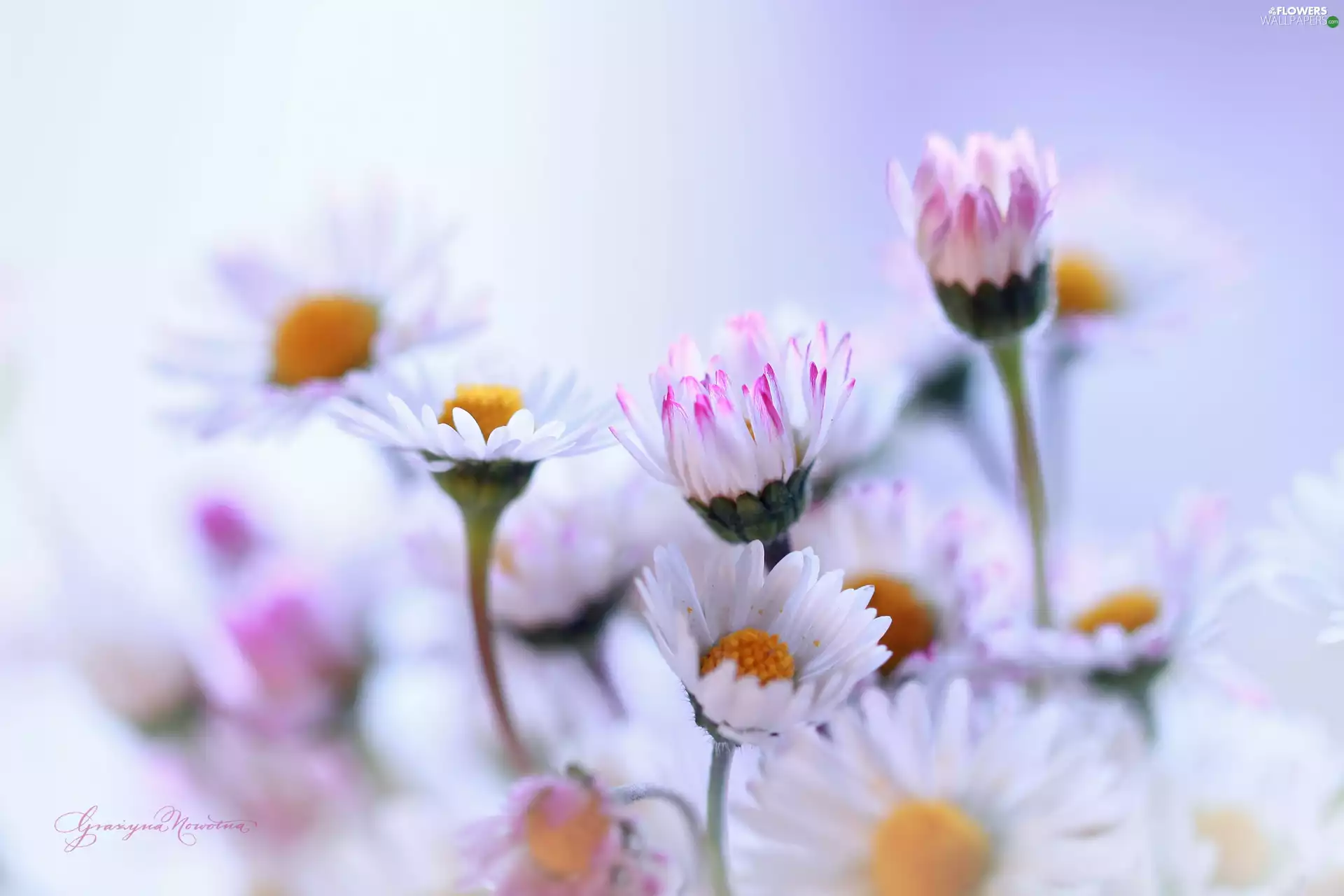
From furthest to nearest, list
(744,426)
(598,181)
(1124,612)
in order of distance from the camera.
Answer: (598,181) < (1124,612) < (744,426)

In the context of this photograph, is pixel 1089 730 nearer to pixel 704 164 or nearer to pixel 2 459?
pixel 2 459

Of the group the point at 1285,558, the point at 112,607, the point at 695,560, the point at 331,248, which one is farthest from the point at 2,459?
the point at 1285,558

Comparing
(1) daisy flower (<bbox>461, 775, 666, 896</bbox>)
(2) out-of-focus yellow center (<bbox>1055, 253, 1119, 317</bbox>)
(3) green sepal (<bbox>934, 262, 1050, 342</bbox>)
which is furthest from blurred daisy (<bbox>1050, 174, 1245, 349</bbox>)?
(1) daisy flower (<bbox>461, 775, 666, 896</bbox>)

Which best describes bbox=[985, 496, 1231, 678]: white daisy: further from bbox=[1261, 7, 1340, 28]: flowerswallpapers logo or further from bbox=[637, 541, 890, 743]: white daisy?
bbox=[1261, 7, 1340, 28]: flowerswallpapers logo

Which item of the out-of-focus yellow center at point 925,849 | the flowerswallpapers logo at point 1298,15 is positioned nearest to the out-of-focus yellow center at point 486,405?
the out-of-focus yellow center at point 925,849

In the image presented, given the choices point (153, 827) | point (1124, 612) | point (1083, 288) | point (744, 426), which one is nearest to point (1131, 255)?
point (1083, 288)

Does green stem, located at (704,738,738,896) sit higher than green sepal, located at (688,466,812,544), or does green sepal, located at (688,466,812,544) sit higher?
green sepal, located at (688,466,812,544)

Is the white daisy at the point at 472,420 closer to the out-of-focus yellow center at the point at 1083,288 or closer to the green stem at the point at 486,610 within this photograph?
the green stem at the point at 486,610

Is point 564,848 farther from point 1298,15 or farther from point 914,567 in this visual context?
point 1298,15
